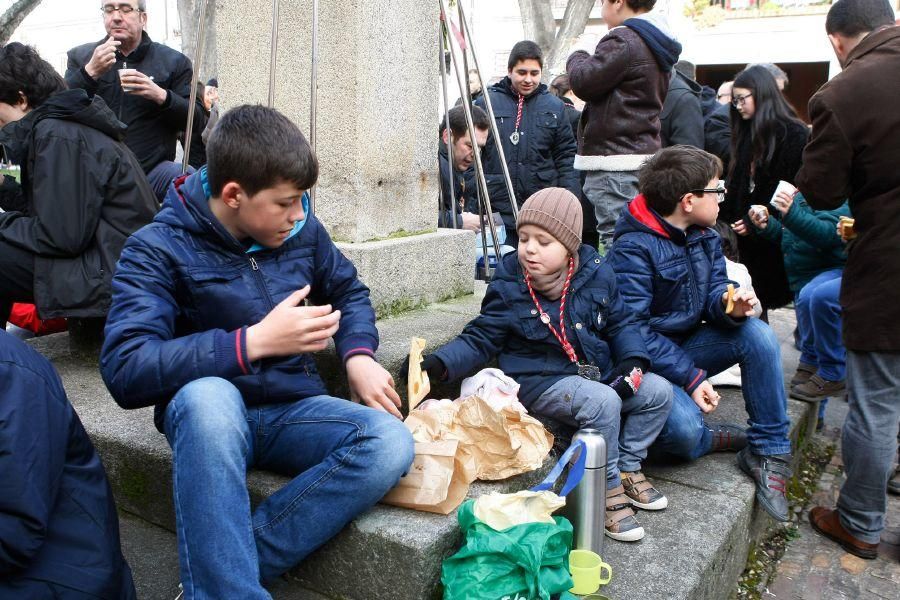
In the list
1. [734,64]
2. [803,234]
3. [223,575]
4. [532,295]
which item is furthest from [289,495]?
[734,64]

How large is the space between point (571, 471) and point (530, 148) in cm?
357

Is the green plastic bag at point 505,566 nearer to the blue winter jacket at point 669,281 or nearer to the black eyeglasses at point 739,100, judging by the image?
the blue winter jacket at point 669,281

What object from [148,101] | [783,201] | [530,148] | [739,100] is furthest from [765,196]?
[148,101]

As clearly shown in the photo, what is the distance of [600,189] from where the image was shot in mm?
4375

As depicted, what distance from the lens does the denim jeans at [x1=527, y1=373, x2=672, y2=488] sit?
9.01ft

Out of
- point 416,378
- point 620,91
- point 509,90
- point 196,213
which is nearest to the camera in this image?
point 196,213

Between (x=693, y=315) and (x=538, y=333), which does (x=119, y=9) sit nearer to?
(x=538, y=333)

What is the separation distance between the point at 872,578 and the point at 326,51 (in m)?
3.12

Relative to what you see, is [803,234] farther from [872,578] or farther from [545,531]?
[545,531]

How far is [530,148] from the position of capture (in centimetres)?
551

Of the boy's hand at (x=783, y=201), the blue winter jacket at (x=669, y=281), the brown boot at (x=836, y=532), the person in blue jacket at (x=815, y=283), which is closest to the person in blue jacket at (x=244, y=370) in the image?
the blue winter jacket at (x=669, y=281)

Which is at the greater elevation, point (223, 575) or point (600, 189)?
point (600, 189)

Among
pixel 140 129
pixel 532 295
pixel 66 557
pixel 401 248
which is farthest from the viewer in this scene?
pixel 140 129

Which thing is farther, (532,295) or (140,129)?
(140,129)
